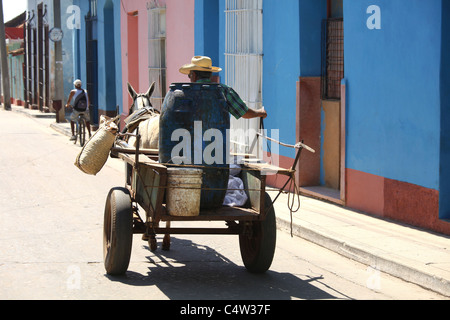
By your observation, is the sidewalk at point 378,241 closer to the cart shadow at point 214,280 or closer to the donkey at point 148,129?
the cart shadow at point 214,280

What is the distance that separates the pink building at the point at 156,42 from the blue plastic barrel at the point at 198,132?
9.58 m

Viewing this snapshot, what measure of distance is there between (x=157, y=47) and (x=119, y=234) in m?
12.7

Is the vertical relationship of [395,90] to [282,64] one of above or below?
below

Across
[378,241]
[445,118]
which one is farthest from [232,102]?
[445,118]

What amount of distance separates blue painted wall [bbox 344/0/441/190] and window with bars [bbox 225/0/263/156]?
2.74m

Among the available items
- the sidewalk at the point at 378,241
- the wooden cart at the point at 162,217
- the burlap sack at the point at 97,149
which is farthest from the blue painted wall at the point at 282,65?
the burlap sack at the point at 97,149

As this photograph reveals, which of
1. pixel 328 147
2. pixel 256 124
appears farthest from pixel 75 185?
pixel 328 147

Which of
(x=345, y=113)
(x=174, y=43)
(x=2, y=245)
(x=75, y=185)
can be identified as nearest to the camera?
(x=2, y=245)

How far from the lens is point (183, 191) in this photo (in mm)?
6117

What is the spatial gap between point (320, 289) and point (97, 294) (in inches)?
73.6

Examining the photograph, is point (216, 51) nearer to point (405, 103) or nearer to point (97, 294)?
point (405, 103)

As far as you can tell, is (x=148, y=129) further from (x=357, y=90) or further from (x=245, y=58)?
(x=245, y=58)

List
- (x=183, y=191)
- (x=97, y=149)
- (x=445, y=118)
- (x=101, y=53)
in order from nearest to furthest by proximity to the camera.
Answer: (x=183, y=191)
(x=97, y=149)
(x=445, y=118)
(x=101, y=53)

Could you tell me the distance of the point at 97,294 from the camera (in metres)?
6.02
